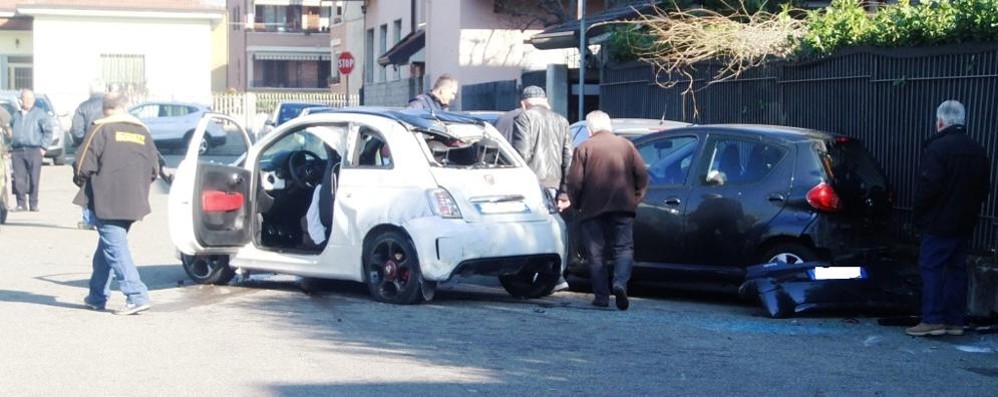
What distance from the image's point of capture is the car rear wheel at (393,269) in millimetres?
11047

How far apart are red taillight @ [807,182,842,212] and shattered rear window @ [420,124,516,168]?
2405 mm

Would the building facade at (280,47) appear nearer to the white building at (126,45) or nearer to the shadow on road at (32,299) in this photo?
the white building at (126,45)

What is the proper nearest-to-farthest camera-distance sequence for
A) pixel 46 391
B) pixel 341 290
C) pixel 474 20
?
pixel 46 391 < pixel 341 290 < pixel 474 20

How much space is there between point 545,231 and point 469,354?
251 centimetres

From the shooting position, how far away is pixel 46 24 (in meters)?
46.8

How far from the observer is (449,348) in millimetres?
9281

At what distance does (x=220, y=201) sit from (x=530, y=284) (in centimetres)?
267

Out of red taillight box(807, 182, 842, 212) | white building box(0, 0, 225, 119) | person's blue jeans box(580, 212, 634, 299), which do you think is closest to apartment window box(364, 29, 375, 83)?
white building box(0, 0, 225, 119)

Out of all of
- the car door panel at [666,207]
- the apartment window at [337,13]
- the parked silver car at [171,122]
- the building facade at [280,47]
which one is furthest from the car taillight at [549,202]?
the building facade at [280,47]

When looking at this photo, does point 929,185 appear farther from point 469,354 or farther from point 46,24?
point 46,24

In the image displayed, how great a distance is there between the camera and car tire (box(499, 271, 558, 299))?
39.2 feet

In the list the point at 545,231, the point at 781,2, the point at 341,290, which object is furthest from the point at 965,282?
the point at 781,2

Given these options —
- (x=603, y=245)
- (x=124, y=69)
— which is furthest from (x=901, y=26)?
(x=124, y=69)

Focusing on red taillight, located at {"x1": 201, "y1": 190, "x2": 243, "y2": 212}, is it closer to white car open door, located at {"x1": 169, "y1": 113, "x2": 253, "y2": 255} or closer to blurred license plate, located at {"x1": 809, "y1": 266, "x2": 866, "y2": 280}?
white car open door, located at {"x1": 169, "y1": 113, "x2": 253, "y2": 255}
